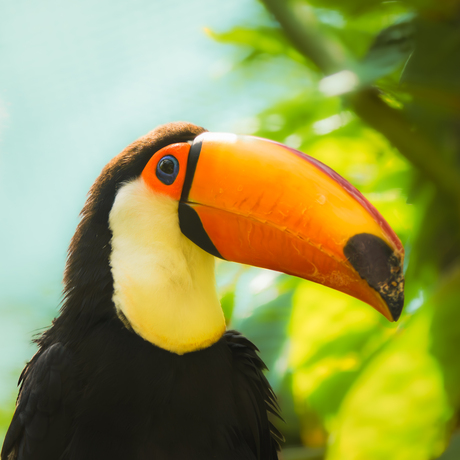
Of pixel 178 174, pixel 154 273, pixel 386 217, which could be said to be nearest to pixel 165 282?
pixel 154 273

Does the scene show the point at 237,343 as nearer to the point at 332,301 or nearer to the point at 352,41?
the point at 332,301

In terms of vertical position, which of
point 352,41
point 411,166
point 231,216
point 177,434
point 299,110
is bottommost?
point 177,434

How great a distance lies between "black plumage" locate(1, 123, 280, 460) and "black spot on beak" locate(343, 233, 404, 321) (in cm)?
42

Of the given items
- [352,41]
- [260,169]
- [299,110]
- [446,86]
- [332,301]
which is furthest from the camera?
[352,41]

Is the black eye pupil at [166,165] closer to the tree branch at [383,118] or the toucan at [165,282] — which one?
the toucan at [165,282]

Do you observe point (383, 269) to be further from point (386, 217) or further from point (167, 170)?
point (386, 217)

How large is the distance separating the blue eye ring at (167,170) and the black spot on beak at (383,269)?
41cm

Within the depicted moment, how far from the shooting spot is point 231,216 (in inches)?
38.5

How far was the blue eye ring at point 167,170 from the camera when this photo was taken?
3.32 ft

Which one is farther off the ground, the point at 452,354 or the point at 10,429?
the point at 10,429

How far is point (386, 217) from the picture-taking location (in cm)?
160

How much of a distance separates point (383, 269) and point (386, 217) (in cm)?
85

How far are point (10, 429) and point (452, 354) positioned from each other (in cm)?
98

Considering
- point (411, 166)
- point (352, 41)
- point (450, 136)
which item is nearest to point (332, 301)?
point (411, 166)
